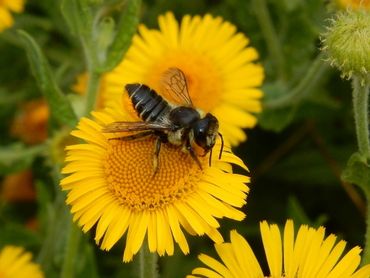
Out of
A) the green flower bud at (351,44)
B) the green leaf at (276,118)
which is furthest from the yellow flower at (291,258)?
the green leaf at (276,118)

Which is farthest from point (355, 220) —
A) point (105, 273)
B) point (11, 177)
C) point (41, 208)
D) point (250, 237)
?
point (11, 177)

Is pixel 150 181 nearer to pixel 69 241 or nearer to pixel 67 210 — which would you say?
pixel 69 241

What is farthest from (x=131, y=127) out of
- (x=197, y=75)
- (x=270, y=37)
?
(x=270, y=37)

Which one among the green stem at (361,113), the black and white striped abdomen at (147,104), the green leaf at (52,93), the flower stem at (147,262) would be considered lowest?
the flower stem at (147,262)

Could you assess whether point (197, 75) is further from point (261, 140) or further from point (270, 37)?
point (261, 140)

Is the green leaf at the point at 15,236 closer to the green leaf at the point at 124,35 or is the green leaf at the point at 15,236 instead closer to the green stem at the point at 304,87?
the green leaf at the point at 124,35

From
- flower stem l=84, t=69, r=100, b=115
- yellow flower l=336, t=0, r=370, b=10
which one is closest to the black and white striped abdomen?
flower stem l=84, t=69, r=100, b=115
